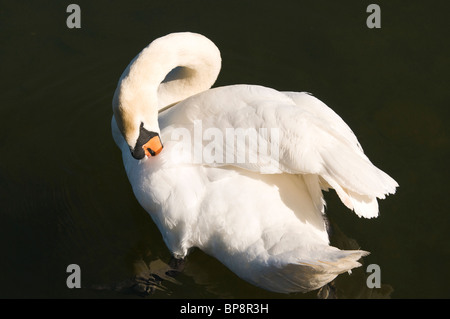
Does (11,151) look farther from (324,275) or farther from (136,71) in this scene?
(324,275)

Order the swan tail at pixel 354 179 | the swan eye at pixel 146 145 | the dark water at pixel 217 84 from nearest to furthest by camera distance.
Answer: the swan tail at pixel 354 179 < the swan eye at pixel 146 145 < the dark water at pixel 217 84

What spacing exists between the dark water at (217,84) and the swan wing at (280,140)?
1321 mm

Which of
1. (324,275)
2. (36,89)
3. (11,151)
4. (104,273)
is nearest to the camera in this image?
(324,275)

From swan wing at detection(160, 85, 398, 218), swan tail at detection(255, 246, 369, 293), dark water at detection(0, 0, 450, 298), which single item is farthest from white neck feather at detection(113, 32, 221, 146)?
swan tail at detection(255, 246, 369, 293)

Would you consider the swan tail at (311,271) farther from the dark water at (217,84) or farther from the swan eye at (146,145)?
the swan eye at (146,145)

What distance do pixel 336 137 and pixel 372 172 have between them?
434 mm

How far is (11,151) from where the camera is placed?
23.0 ft

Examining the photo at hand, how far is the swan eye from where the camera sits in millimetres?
5402

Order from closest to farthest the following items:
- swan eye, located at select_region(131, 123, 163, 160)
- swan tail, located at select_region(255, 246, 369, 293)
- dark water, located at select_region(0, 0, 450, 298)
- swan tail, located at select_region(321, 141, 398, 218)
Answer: swan tail, located at select_region(255, 246, 369, 293) → swan tail, located at select_region(321, 141, 398, 218) → swan eye, located at select_region(131, 123, 163, 160) → dark water, located at select_region(0, 0, 450, 298)

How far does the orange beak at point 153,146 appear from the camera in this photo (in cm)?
543

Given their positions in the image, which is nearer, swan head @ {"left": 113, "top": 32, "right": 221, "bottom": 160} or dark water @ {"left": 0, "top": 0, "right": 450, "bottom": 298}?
swan head @ {"left": 113, "top": 32, "right": 221, "bottom": 160}

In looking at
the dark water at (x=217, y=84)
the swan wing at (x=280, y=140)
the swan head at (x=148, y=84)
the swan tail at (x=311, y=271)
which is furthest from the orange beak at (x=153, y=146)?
the swan tail at (x=311, y=271)

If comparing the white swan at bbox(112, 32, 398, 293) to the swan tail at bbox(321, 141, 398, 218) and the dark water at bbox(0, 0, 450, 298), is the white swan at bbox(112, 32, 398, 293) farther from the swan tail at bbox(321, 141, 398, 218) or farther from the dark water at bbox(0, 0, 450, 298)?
the dark water at bbox(0, 0, 450, 298)

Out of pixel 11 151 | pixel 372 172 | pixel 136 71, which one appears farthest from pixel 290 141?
pixel 11 151
